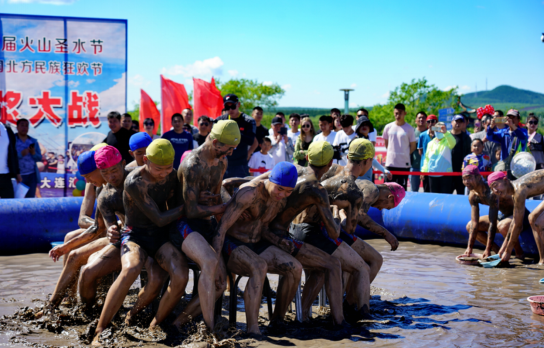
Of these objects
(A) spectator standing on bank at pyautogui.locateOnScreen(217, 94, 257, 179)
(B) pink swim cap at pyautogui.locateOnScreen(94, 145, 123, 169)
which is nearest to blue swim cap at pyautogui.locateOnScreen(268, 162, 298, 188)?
(B) pink swim cap at pyautogui.locateOnScreen(94, 145, 123, 169)

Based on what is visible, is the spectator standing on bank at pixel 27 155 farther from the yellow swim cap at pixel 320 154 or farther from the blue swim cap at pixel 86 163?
the yellow swim cap at pixel 320 154

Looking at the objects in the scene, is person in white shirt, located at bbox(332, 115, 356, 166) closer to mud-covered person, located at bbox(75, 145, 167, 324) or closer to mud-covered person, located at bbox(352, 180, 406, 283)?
mud-covered person, located at bbox(352, 180, 406, 283)

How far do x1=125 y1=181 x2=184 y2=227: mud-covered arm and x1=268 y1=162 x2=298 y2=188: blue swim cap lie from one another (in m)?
0.91

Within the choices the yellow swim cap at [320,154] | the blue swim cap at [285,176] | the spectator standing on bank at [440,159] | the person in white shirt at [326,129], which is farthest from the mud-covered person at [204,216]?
the spectator standing on bank at [440,159]

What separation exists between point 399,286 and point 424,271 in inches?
38.9

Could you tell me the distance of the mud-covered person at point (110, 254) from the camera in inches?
177

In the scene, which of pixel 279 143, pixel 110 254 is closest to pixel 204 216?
pixel 110 254

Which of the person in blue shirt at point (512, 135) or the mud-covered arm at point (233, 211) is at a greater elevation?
the person in blue shirt at point (512, 135)

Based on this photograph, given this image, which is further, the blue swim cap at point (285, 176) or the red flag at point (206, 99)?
the red flag at point (206, 99)

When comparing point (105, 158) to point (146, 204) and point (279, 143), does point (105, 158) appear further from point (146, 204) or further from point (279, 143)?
point (279, 143)

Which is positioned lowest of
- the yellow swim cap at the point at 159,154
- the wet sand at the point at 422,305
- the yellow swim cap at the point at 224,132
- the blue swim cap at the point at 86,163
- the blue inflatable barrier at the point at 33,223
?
the wet sand at the point at 422,305

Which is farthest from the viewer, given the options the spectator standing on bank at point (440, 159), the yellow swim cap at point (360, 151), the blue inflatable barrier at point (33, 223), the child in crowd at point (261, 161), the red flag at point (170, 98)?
the red flag at point (170, 98)

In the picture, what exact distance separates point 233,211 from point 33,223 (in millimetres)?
5204

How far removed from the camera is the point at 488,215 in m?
7.89
